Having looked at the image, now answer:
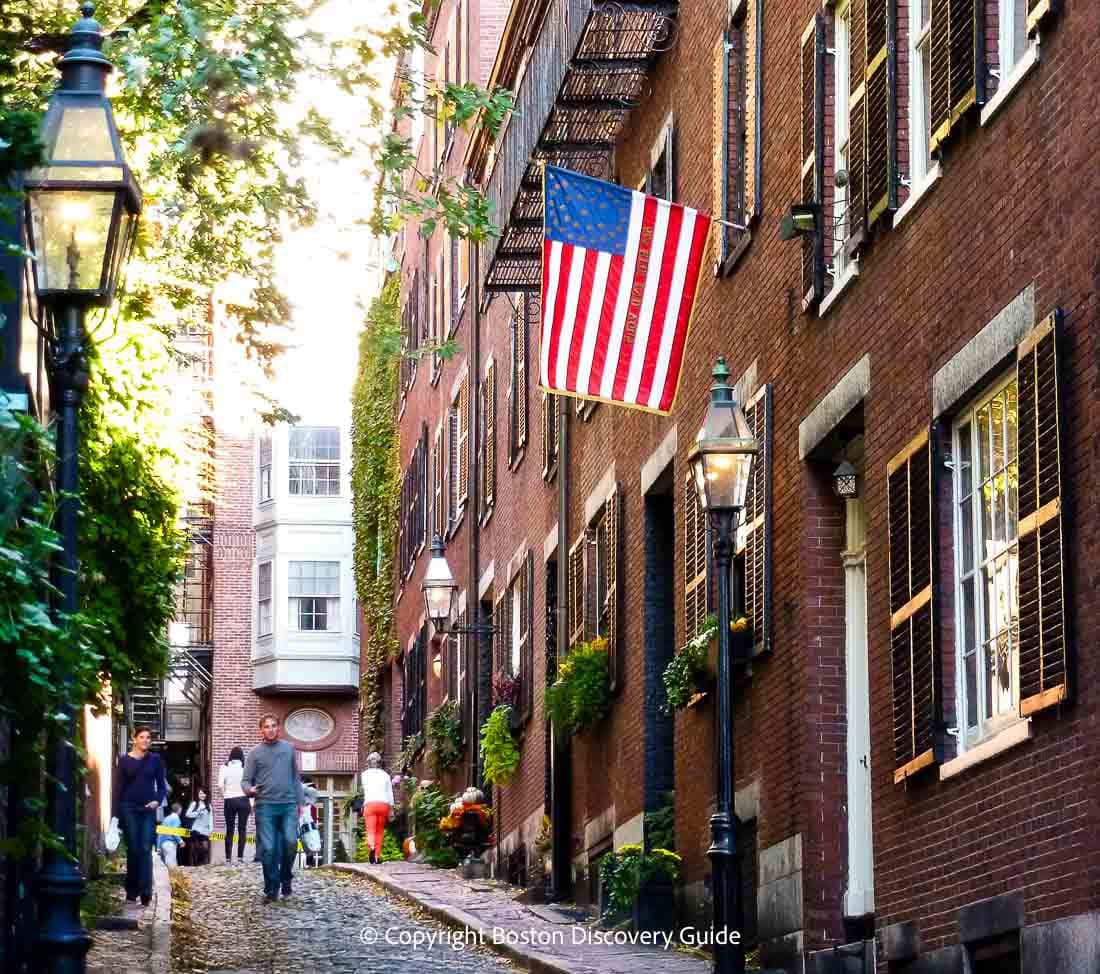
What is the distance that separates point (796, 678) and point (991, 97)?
15.1 feet

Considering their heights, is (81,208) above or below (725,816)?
above

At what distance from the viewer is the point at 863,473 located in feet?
47.4

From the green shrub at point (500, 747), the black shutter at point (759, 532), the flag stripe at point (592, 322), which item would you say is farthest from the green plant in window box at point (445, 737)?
the flag stripe at point (592, 322)

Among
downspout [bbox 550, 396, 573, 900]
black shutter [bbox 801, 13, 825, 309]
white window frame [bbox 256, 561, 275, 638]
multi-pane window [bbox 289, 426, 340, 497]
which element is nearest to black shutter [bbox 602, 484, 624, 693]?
downspout [bbox 550, 396, 573, 900]

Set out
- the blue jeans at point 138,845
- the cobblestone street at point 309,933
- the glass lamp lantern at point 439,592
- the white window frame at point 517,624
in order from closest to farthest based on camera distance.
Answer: the cobblestone street at point 309,933 < the blue jeans at point 138,845 < the glass lamp lantern at point 439,592 < the white window frame at point 517,624

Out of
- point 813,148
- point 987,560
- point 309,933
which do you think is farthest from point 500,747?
point 987,560

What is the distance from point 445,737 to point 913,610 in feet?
65.1

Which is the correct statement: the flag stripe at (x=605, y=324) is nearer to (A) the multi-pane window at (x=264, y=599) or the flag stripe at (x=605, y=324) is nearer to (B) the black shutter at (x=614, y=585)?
(B) the black shutter at (x=614, y=585)

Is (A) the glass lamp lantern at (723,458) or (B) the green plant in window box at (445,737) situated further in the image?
(B) the green plant in window box at (445,737)

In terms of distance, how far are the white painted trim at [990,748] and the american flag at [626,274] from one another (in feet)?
14.3

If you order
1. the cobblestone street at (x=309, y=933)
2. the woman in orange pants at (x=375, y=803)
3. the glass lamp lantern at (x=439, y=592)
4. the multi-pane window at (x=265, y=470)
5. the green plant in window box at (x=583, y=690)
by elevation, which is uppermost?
the multi-pane window at (x=265, y=470)

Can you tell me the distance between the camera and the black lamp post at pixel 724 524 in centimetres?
1259

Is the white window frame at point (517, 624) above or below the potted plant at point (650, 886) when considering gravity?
above

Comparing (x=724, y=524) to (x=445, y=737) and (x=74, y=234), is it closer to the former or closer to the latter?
(x=74, y=234)
